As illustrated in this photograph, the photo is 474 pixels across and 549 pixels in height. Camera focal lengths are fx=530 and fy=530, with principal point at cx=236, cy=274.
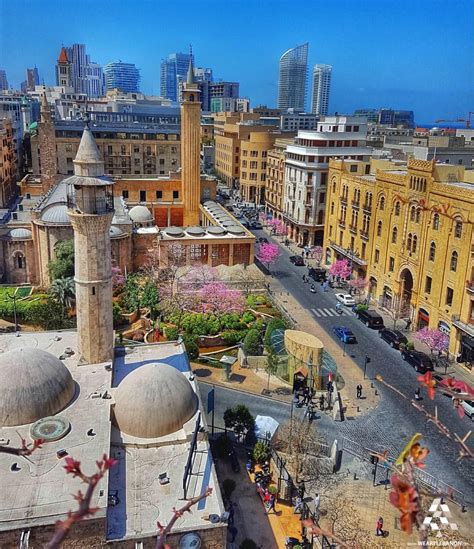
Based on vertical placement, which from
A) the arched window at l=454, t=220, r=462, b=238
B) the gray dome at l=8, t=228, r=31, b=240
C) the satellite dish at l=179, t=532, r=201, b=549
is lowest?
the satellite dish at l=179, t=532, r=201, b=549

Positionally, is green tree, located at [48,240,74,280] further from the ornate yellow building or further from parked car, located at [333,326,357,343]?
the ornate yellow building

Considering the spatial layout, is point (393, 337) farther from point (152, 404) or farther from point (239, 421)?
point (152, 404)

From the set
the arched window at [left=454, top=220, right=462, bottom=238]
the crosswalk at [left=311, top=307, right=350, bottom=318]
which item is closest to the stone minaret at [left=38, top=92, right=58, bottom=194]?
the crosswalk at [left=311, top=307, right=350, bottom=318]

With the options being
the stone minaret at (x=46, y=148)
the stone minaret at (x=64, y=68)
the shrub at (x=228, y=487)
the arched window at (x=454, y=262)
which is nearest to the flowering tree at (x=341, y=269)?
the arched window at (x=454, y=262)

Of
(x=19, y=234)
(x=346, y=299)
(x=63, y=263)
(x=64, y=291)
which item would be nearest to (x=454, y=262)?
(x=346, y=299)

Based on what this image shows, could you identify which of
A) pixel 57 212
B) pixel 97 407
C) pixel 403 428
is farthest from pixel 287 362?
pixel 57 212
